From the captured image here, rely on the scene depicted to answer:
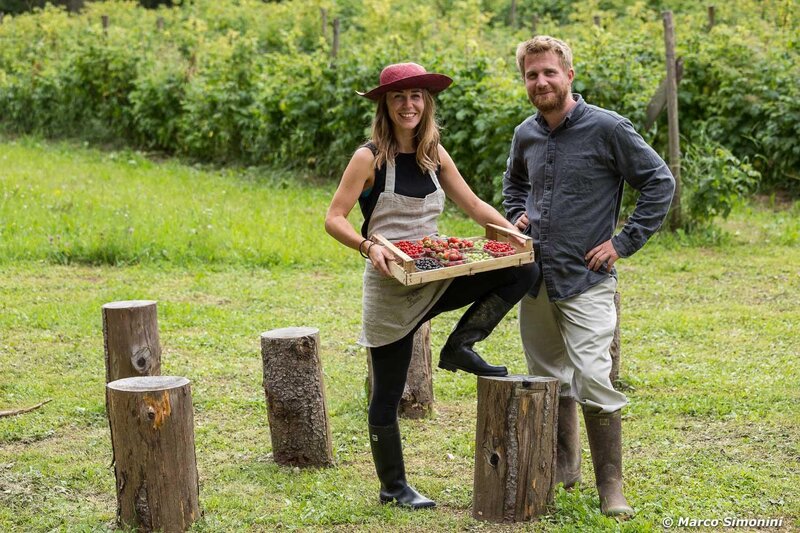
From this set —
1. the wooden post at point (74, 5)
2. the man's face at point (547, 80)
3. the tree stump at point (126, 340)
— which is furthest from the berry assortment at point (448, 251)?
the wooden post at point (74, 5)

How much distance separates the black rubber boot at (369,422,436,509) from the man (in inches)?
33.5

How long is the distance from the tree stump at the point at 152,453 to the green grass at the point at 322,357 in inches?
7.2

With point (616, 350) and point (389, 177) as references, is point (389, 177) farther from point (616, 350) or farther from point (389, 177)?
point (616, 350)

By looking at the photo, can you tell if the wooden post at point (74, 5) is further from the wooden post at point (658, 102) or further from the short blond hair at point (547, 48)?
the short blond hair at point (547, 48)

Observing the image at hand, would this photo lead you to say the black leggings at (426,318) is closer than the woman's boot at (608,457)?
Yes

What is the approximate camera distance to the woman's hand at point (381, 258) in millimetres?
4262

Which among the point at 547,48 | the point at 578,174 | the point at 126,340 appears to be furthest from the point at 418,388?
the point at 547,48

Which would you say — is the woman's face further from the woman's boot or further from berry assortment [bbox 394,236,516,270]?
the woman's boot

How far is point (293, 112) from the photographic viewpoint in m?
14.6

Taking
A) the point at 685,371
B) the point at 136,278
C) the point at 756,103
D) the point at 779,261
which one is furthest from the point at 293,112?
the point at 685,371

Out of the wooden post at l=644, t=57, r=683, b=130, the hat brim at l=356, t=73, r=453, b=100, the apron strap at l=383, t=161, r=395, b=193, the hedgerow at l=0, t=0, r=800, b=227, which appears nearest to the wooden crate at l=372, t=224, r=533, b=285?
the apron strap at l=383, t=161, r=395, b=193

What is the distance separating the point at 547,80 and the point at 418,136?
0.61 meters

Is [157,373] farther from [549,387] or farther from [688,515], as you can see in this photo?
[688,515]

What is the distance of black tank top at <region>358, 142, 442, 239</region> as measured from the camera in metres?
4.52
